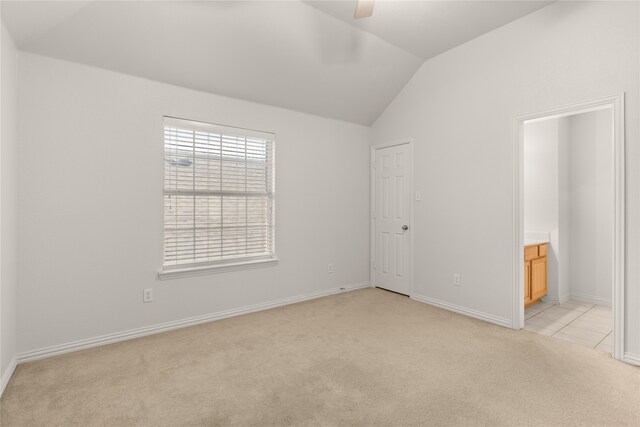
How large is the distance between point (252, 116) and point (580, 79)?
3.09m

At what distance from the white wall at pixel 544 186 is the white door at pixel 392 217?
1615mm

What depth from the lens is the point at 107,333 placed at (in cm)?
281

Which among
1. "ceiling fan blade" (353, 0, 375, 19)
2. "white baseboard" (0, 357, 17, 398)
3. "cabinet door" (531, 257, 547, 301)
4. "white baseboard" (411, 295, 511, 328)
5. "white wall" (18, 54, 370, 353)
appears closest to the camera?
"ceiling fan blade" (353, 0, 375, 19)

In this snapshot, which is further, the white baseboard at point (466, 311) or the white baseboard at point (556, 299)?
the white baseboard at point (556, 299)

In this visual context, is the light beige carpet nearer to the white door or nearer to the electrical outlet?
the electrical outlet

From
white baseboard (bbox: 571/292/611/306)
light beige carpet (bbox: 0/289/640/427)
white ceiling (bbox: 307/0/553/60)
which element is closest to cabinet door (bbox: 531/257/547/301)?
white baseboard (bbox: 571/292/611/306)

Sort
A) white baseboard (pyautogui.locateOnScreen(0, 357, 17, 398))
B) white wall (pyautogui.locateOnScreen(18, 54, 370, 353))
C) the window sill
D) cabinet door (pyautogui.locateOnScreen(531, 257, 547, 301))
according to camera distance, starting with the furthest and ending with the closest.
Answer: cabinet door (pyautogui.locateOnScreen(531, 257, 547, 301)) < the window sill < white wall (pyautogui.locateOnScreen(18, 54, 370, 353)) < white baseboard (pyautogui.locateOnScreen(0, 357, 17, 398))

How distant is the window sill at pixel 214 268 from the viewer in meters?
3.11

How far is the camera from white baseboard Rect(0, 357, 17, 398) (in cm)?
207

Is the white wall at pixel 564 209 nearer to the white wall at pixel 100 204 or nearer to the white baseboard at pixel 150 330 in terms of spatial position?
the white baseboard at pixel 150 330

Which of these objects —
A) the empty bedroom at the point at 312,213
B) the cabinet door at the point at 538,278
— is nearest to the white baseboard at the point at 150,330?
the empty bedroom at the point at 312,213

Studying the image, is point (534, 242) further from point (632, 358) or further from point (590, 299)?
point (632, 358)

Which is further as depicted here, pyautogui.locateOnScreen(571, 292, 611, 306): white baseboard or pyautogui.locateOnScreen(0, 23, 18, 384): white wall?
pyautogui.locateOnScreen(571, 292, 611, 306): white baseboard

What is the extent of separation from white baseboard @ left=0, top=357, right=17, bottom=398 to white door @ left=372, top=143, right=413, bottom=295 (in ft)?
12.6
